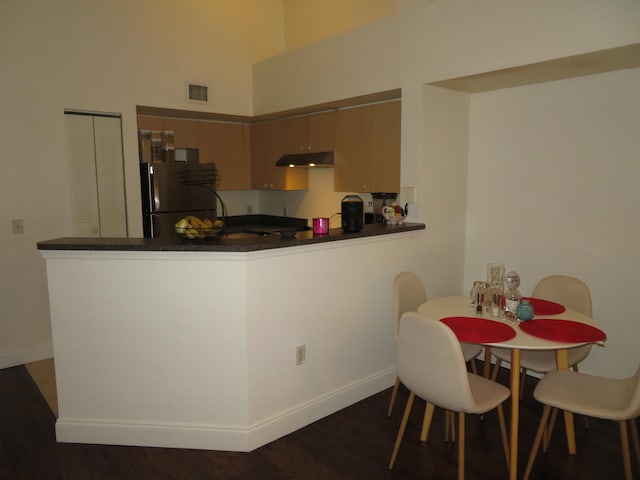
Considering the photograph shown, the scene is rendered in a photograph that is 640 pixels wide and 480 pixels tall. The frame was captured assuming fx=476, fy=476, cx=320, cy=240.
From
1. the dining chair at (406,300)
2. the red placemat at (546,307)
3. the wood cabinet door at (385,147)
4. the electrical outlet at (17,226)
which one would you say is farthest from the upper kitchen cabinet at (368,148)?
the electrical outlet at (17,226)

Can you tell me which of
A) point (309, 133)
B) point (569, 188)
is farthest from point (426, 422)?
point (309, 133)

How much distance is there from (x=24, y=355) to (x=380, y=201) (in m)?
3.29

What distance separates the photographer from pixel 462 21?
313 centimetres

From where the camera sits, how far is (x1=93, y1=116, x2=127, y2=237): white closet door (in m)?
4.25

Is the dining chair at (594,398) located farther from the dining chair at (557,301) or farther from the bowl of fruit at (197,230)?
the bowl of fruit at (197,230)

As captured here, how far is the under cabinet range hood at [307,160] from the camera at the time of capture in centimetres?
452

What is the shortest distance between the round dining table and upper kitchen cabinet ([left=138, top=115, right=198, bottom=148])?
3.29 meters

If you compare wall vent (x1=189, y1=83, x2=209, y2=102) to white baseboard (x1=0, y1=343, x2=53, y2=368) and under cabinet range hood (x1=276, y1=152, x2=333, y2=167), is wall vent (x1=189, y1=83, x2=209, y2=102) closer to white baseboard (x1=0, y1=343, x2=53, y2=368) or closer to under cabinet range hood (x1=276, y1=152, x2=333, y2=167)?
under cabinet range hood (x1=276, y1=152, x2=333, y2=167)

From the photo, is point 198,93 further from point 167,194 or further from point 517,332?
point 517,332

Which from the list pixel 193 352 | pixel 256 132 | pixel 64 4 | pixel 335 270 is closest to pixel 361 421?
pixel 335 270

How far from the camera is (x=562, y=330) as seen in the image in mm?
2422

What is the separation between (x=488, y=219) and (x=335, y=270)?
154cm

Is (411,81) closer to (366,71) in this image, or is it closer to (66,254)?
(366,71)

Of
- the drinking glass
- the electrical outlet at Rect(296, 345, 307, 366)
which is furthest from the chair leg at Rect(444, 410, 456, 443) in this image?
the electrical outlet at Rect(296, 345, 307, 366)
